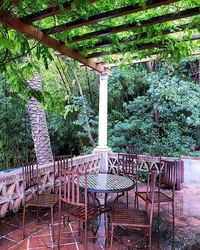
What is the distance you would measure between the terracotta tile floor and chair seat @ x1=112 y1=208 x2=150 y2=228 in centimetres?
37

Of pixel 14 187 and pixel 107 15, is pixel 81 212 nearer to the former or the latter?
pixel 14 187

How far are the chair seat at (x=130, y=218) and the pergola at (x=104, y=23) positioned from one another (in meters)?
2.06

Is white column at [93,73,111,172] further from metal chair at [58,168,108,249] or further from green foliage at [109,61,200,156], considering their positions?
metal chair at [58,168,108,249]

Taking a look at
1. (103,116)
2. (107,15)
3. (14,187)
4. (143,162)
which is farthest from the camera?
(103,116)

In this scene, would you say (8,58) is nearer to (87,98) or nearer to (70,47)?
(70,47)

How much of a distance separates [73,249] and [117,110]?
5905 mm

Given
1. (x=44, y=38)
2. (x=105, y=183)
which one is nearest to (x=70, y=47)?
(x=44, y=38)

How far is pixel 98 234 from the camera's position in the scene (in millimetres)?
3158

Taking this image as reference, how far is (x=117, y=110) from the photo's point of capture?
8.34 meters

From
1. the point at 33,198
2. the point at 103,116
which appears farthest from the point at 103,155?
the point at 33,198

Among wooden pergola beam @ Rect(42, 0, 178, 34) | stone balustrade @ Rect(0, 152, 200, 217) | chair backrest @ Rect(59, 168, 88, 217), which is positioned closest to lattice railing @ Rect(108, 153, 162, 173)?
stone balustrade @ Rect(0, 152, 200, 217)

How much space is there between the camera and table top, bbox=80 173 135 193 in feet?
9.38

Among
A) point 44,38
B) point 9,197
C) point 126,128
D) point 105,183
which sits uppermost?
point 44,38

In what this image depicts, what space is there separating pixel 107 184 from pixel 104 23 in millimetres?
2134
